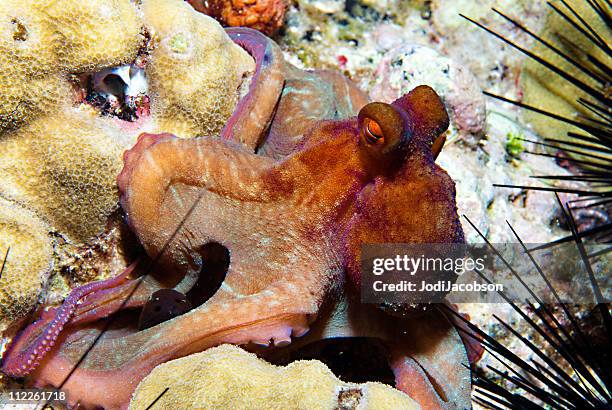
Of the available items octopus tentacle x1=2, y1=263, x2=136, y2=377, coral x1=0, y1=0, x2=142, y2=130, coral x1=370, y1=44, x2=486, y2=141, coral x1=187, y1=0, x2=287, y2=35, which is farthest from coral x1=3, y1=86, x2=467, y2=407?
coral x1=187, y1=0, x2=287, y2=35

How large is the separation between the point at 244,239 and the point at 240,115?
94 cm

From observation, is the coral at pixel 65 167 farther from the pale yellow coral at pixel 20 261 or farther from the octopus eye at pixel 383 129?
the octopus eye at pixel 383 129

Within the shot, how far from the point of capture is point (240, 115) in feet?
10.7

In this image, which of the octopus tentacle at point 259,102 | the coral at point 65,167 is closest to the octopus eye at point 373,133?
the octopus tentacle at point 259,102

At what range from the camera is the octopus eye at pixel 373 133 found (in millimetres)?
2518

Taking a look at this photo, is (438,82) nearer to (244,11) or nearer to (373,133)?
(244,11)

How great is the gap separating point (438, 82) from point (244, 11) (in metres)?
1.79

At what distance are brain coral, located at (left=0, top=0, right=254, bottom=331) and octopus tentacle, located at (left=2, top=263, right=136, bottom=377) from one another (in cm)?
14

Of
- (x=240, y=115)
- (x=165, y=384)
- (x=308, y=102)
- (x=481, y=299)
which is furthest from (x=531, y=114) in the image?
(x=165, y=384)

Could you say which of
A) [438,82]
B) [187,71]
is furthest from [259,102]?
[438,82]

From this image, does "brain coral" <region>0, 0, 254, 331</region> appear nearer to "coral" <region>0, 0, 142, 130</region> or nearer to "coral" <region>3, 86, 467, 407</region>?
"coral" <region>0, 0, 142, 130</region>

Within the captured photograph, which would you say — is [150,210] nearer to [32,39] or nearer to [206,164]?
[206,164]

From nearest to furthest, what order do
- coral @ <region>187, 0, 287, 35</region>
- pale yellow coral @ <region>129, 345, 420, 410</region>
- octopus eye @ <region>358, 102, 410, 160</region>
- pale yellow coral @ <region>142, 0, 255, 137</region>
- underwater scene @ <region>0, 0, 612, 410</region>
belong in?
pale yellow coral @ <region>129, 345, 420, 410</region> → octopus eye @ <region>358, 102, 410, 160</region> → underwater scene @ <region>0, 0, 612, 410</region> → pale yellow coral @ <region>142, 0, 255, 137</region> → coral @ <region>187, 0, 287, 35</region>

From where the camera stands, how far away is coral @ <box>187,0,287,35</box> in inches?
155
